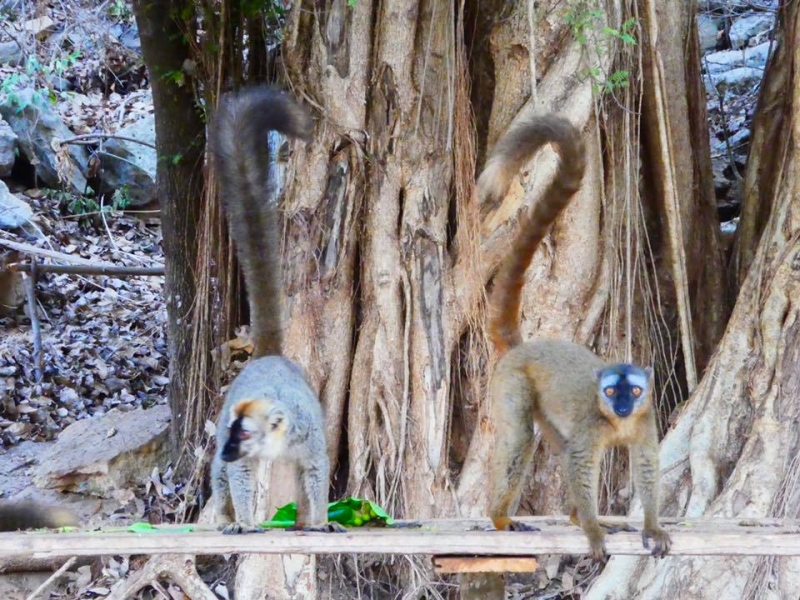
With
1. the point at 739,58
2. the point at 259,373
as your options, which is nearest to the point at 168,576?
the point at 259,373

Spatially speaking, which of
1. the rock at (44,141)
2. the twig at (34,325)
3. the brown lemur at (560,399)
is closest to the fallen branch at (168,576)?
the brown lemur at (560,399)

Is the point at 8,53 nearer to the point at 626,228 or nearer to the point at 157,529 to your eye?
the point at 626,228

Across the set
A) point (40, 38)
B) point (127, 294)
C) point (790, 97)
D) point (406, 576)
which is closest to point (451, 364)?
point (406, 576)

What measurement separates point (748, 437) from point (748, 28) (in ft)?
23.5

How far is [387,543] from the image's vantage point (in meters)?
3.79

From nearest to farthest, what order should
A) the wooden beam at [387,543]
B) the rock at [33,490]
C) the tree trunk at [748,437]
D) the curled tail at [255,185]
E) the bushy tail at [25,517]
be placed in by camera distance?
the wooden beam at [387,543] → the curled tail at [255,185] → the bushy tail at [25,517] → the tree trunk at [748,437] → the rock at [33,490]

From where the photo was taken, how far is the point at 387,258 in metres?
5.98

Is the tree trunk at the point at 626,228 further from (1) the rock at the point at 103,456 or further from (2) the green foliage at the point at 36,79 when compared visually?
(2) the green foliage at the point at 36,79

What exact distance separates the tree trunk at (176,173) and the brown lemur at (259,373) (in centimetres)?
279

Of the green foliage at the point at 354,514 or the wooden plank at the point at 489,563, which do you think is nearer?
the wooden plank at the point at 489,563

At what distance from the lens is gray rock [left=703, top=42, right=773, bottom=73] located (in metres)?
10.3

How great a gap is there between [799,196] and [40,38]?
798 centimetres

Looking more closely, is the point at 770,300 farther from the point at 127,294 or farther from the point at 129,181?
the point at 129,181

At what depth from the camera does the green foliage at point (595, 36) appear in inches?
232
